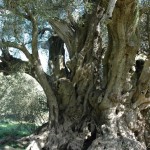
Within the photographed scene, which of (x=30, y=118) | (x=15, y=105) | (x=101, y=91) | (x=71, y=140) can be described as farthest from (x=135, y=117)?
(x=15, y=105)

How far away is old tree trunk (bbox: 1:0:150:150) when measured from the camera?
1159 centimetres

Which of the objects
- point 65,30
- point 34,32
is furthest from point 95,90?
point 34,32

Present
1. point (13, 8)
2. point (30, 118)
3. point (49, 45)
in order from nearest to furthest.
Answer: point (13, 8) → point (49, 45) → point (30, 118)

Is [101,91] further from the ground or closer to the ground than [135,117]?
further from the ground

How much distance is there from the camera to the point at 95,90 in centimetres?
1247

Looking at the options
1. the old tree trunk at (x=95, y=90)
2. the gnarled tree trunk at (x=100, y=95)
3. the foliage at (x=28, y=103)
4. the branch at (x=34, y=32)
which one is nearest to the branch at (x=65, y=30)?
the old tree trunk at (x=95, y=90)

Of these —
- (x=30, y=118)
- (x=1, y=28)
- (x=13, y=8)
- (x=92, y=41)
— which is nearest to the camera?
(x=13, y=8)

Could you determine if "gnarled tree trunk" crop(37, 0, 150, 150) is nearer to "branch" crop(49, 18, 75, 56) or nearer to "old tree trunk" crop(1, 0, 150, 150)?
"old tree trunk" crop(1, 0, 150, 150)

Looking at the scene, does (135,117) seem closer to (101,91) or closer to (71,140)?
(101,91)

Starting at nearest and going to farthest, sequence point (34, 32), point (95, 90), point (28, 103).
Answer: point (34, 32) → point (95, 90) → point (28, 103)

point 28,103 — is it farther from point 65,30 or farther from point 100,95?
point 100,95

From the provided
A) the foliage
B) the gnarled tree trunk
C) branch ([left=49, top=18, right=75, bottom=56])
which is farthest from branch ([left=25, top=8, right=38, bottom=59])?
the foliage

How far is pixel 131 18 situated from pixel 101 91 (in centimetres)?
321

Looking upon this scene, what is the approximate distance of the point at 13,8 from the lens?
984cm
